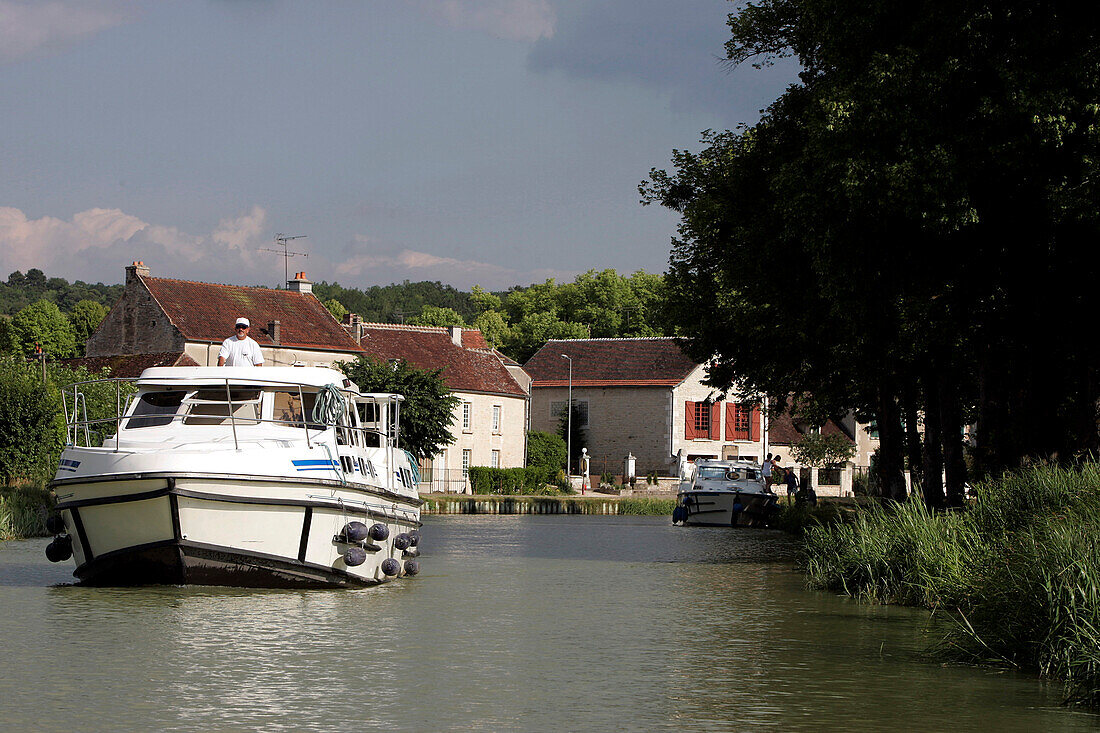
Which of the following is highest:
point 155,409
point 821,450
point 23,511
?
point 821,450

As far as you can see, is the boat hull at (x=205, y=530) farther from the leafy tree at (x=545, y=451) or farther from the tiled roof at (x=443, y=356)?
the leafy tree at (x=545, y=451)

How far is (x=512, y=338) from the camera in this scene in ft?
346

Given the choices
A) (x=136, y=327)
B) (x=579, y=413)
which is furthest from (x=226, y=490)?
(x=579, y=413)

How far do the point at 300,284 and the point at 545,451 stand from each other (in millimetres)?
15926

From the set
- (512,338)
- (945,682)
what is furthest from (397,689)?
(512,338)

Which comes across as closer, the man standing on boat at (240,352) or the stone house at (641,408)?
the man standing on boat at (240,352)

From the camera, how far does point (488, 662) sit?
1273 centimetres

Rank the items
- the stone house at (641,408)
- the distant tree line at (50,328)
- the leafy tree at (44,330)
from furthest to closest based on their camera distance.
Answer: the leafy tree at (44,330), the distant tree line at (50,328), the stone house at (641,408)

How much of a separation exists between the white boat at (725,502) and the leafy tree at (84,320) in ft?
239

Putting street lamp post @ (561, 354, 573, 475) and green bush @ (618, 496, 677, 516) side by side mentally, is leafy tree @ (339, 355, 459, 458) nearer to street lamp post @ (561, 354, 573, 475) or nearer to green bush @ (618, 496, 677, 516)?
green bush @ (618, 496, 677, 516)

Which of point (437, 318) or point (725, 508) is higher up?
point (437, 318)

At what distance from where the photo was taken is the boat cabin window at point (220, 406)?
19.3 metres

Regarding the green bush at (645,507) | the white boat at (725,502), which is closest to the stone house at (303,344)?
the green bush at (645,507)

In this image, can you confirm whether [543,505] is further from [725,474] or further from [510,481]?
[725,474]
